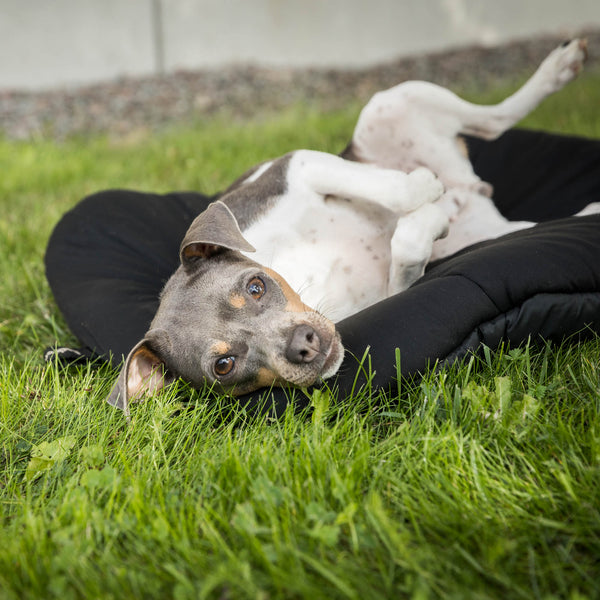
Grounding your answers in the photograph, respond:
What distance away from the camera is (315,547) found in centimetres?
196

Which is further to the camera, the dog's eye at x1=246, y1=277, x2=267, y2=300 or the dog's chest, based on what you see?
the dog's chest

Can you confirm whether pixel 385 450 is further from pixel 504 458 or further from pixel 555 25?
pixel 555 25

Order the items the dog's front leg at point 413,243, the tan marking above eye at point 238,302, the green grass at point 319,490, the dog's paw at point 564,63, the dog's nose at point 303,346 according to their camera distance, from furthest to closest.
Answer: the dog's paw at point 564,63
the dog's front leg at point 413,243
the tan marking above eye at point 238,302
the dog's nose at point 303,346
the green grass at point 319,490

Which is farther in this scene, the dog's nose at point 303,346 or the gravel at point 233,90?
the gravel at point 233,90

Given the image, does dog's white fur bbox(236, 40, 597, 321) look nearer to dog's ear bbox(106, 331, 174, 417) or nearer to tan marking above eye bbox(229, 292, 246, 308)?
tan marking above eye bbox(229, 292, 246, 308)

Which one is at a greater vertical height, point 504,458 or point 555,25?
point 555,25

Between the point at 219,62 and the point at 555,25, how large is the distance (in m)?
6.37

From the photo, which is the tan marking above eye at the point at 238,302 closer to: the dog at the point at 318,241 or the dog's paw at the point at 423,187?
the dog at the point at 318,241

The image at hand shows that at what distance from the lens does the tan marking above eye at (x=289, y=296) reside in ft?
10.7

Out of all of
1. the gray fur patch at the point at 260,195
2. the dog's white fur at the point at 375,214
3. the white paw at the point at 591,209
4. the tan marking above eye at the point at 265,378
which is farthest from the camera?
the white paw at the point at 591,209

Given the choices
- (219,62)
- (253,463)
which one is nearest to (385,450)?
(253,463)

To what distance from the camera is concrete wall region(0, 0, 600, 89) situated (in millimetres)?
12531

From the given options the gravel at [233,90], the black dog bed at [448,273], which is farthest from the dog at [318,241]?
the gravel at [233,90]

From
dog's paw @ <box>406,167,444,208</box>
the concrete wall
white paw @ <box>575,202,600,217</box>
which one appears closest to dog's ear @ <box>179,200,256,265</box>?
dog's paw @ <box>406,167,444,208</box>
